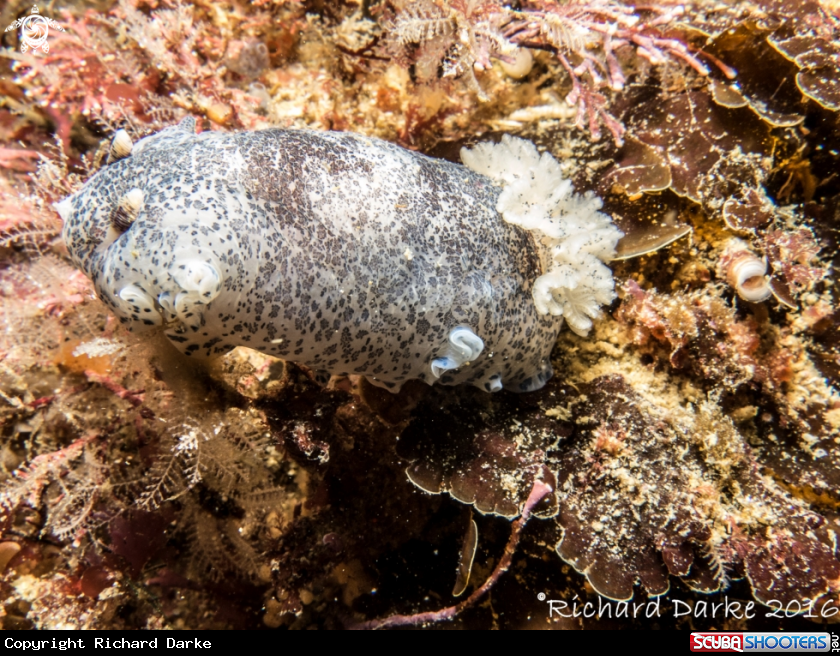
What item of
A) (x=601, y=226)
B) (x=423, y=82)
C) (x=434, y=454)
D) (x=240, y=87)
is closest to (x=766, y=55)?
(x=601, y=226)

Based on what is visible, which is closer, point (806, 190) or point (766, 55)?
point (766, 55)

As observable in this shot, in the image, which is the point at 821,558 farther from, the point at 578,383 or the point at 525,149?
the point at 525,149

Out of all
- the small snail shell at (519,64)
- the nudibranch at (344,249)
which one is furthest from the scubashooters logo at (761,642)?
the small snail shell at (519,64)

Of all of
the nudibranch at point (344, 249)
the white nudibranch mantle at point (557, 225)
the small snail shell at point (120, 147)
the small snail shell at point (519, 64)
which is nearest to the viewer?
the nudibranch at point (344, 249)

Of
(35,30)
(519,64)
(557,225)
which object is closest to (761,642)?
(557,225)

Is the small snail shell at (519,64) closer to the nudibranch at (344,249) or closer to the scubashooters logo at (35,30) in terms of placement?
the nudibranch at (344,249)

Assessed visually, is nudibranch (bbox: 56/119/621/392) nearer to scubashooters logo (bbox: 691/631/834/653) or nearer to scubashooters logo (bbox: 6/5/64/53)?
scubashooters logo (bbox: 6/5/64/53)
